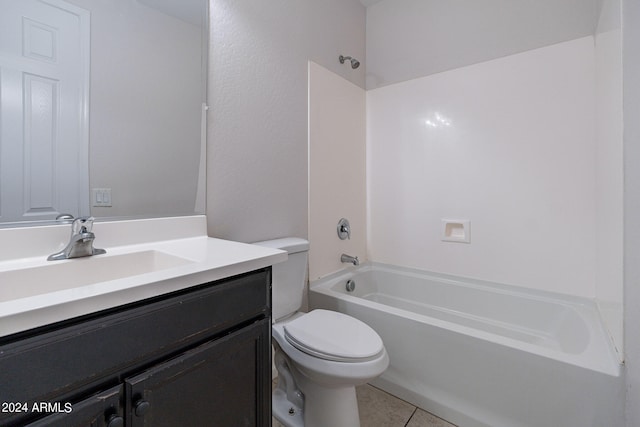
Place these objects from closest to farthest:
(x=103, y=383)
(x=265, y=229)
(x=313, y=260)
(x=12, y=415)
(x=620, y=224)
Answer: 1. (x=12, y=415)
2. (x=103, y=383)
3. (x=620, y=224)
4. (x=265, y=229)
5. (x=313, y=260)

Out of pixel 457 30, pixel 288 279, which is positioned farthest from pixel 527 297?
pixel 457 30

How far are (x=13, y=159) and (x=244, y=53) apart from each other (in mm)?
1036

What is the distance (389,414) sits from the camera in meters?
1.42

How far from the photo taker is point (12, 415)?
465mm

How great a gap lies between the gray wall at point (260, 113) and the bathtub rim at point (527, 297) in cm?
55

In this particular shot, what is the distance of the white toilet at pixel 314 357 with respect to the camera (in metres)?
1.10

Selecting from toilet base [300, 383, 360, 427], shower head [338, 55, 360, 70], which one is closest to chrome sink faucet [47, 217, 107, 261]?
toilet base [300, 383, 360, 427]

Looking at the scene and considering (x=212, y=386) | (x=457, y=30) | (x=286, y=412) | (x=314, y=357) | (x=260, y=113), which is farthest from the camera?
(x=457, y=30)

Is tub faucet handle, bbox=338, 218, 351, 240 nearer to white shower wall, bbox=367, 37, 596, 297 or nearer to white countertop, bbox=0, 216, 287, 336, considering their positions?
white shower wall, bbox=367, 37, 596, 297

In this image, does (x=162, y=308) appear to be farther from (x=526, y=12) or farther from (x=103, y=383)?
(x=526, y=12)

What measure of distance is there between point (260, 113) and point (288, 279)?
89 centimetres

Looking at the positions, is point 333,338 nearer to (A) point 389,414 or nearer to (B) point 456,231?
(A) point 389,414

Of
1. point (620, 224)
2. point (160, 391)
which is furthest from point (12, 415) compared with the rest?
point (620, 224)

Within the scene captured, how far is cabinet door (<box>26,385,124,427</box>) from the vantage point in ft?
1.66
